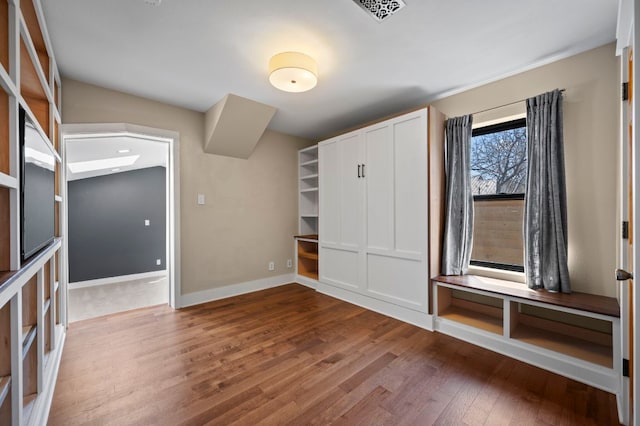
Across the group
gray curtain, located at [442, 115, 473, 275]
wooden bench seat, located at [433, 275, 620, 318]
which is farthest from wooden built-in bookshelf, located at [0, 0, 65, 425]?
gray curtain, located at [442, 115, 473, 275]

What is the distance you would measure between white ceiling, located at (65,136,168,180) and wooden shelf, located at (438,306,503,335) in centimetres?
375

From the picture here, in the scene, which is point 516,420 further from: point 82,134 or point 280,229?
point 82,134

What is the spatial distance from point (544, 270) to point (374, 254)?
1529 mm

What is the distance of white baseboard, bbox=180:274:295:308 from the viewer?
3335 mm

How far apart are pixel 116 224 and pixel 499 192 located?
660cm

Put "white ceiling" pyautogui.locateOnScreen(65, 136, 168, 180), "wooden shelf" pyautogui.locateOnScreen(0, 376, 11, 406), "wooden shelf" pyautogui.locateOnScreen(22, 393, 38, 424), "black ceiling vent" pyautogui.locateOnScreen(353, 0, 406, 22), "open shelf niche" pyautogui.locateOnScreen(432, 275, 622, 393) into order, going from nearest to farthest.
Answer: "wooden shelf" pyautogui.locateOnScreen(0, 376, 11, 406)
"wooden shelf" pyautogui.locateOnScreen(22, 393, 38, 424)
"black ceiling vent" pyautogui.locateOnScreen(353, 0, 406, 22)
"open shelf niche" pyautogui.locateOnScreen(432, 275, 622, 393)
"white ceiling" pyautogui.locateOnScreen(65, 136, 168, 180)

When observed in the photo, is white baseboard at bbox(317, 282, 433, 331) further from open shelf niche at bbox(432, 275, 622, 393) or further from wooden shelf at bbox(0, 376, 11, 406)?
wooden shelf at bbox(0, 376, 11, 406)

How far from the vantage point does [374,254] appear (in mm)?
3135

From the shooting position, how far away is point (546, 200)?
7.27 feet

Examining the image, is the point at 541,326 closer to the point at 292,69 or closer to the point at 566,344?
the point at 566,344

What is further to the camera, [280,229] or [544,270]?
[280,229]

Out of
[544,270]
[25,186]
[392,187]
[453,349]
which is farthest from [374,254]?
[25,186]

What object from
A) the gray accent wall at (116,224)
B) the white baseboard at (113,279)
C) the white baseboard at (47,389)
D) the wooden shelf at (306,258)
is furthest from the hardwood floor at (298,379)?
the gray accent wall at (116,224)

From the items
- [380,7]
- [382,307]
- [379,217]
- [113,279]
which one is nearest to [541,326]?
[382,307]
